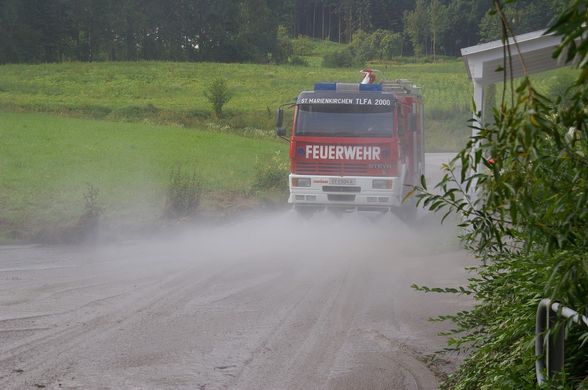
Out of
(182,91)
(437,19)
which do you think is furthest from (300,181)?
(437,19)

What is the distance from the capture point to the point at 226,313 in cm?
1020

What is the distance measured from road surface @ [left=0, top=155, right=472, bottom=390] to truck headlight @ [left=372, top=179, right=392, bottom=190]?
43.2 inches

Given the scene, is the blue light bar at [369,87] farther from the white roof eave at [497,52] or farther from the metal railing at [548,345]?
the metal railing at [548,345]

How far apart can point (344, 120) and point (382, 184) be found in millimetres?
1489

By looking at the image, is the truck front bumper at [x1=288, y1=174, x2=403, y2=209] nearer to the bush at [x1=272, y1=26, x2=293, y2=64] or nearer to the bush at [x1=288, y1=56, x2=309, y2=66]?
the bush at [x1=288, y1=56, x2=309, y2=66]

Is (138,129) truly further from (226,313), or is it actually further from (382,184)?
(226,313)

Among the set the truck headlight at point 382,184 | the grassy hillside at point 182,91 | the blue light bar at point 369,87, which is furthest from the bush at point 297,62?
the truck headlight at point 382,184

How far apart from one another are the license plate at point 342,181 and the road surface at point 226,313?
1.15 metres

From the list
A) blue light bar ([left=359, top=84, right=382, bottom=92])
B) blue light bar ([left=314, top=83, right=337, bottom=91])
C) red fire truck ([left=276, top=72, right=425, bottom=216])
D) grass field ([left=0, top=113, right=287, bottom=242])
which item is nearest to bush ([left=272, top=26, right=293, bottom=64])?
grass field ([left=0, top=113, right=287, bottom=242])

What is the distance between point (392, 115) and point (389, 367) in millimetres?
10376

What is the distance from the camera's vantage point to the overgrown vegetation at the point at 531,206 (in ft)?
10.2

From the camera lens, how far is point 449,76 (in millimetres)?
73750

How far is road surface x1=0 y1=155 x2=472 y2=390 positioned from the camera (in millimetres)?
7637

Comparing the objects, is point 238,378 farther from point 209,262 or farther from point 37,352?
point 209,262
